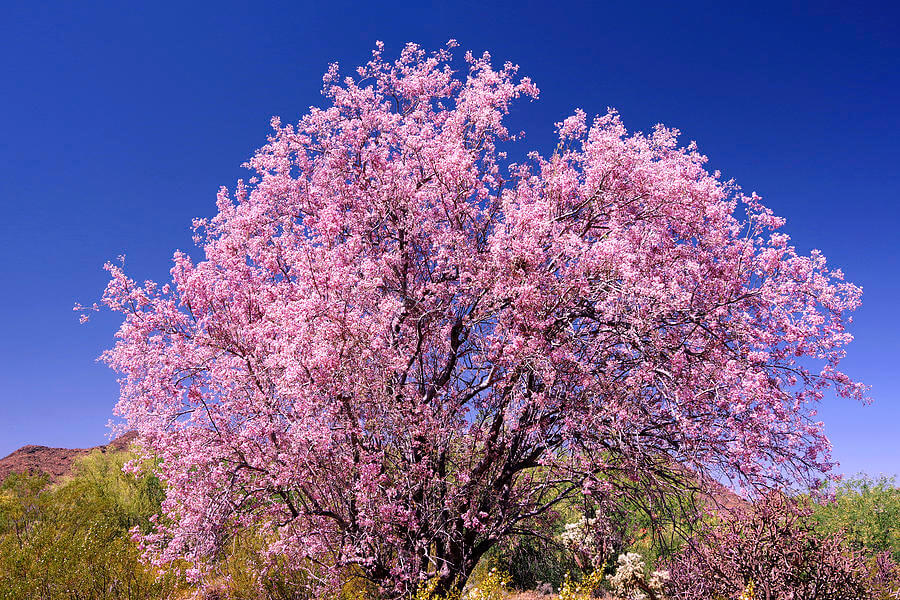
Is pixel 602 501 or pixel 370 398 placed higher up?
pixel 370 398

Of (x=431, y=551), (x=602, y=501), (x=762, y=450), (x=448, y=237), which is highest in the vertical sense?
(x=448, y=237)

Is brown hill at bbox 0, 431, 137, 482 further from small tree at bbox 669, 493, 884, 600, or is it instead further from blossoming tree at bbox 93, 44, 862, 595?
small tree at bbox 669, 493, 884, 600

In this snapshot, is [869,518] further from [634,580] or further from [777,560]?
[777,560]

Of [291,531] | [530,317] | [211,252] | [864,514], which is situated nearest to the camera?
[530,317]

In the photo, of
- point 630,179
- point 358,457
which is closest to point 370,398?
point 358,457

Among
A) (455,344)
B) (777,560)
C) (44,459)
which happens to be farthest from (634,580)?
(44,459)

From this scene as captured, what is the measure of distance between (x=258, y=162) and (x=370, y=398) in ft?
19.6

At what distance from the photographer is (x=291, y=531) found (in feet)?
32.3

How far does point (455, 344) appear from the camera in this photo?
32.6ft

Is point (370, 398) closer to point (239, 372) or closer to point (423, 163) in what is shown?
point (239, 372)

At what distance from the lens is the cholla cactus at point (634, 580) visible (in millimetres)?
Answer: 15209

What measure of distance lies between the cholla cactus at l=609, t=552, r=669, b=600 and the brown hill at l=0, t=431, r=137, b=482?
33787 millimetres

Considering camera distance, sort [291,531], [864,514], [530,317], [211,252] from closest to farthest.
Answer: [530,317], [291,531], [211,252], [864,514]

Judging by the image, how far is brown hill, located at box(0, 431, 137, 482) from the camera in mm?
38006
